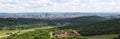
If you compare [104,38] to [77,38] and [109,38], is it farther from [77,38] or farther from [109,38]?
[77,38]

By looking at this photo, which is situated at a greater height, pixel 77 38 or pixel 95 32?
pixel 77 38

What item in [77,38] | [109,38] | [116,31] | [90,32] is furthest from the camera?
[90,32]

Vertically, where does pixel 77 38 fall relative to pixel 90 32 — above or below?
above

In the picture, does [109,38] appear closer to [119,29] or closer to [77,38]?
[77,38]

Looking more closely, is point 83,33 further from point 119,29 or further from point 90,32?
point 119,29

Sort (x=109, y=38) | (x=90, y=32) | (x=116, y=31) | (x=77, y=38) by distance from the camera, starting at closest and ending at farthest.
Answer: (x=77, y=38) < (x=109, y=38) < (x=116, y=31) < (x=90, y=32)

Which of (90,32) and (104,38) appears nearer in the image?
(104,38)

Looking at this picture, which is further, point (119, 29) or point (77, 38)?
point (119, 29)

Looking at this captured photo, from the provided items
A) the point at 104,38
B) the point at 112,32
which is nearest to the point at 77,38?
the point at 104,38
